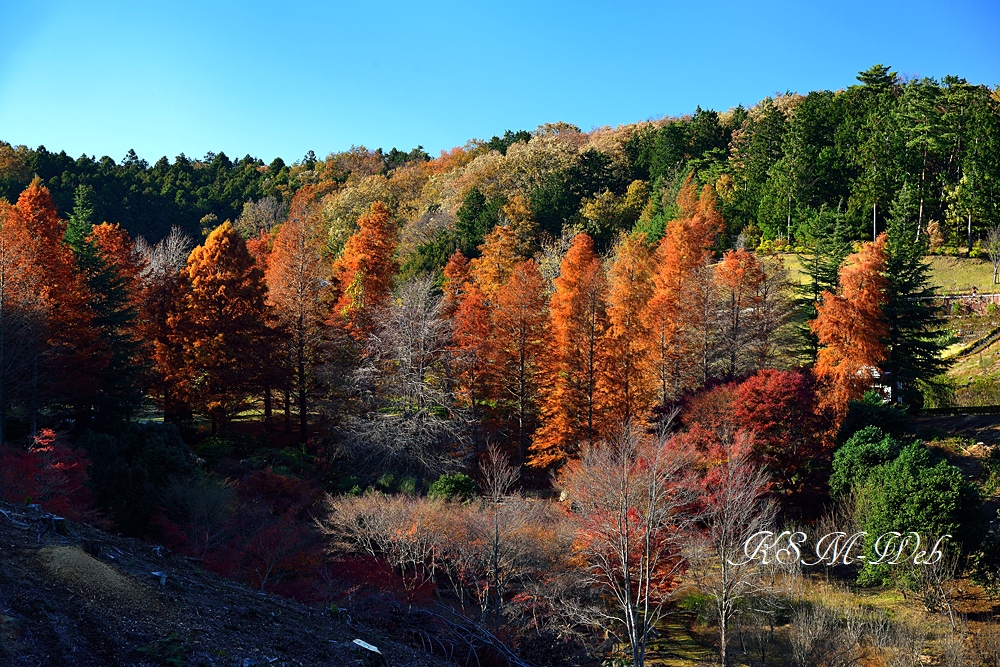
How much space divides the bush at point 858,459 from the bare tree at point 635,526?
198 inches

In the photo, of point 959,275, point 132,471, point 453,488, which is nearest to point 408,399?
point 453,488

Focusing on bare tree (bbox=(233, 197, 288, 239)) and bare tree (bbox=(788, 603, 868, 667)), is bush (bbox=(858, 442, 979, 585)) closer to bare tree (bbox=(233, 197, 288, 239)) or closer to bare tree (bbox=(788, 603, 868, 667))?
bare tree (bbox=(788, 603, 868, 667))

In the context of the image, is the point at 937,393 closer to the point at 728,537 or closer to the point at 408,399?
the point at 728,537

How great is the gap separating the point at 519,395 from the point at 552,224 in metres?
23.0

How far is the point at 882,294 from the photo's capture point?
28.8 m

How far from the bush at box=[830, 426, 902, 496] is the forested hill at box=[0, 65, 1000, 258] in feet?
57.3

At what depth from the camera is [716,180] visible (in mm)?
53469

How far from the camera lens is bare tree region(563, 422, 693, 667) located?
56.3 feet

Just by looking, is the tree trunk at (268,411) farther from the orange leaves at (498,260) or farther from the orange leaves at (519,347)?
the orange leaves at (498,260)

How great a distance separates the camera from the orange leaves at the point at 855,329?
27.3 m

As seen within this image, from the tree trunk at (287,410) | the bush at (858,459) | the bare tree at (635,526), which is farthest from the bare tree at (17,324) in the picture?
the bush at (858,459)

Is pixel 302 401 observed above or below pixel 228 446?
above

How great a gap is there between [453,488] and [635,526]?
7506 mm

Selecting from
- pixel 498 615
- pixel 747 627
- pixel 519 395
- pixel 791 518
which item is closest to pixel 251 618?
pixel 498 615
